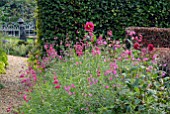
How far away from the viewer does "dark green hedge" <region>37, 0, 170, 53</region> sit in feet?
22.5

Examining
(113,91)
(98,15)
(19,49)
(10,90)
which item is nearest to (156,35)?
(98,15)

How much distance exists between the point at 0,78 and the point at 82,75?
3108 millimetres

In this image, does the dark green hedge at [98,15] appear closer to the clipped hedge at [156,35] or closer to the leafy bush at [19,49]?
the clipped hedge at [156,35]

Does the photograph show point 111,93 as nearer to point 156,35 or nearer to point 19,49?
point 156,35

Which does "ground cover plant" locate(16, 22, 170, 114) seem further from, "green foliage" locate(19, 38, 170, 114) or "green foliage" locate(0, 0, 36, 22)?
"green foliage" locate(0, 0, 36, 22)

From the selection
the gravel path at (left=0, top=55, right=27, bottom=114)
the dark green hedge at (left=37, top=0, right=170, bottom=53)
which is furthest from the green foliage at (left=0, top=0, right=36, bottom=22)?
the gravel path at (left=0, top=55, right=27, bottom=114)

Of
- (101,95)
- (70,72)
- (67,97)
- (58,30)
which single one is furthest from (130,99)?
(58,30)

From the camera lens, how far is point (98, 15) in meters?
7.04

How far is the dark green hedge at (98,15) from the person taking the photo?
6859 millimetres

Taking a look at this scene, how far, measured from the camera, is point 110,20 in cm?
714

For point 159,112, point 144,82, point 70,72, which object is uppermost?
point 144,82

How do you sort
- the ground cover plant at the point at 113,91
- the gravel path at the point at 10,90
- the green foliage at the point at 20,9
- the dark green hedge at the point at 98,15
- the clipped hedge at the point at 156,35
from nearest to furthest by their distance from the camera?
the ground cover plant at the point at 113,91, the gravel path at the point at 10,90, the clipped hedge at the point at 156,35, the dark green hedge at the point at 98,15, the green foliage at the point at 20,9

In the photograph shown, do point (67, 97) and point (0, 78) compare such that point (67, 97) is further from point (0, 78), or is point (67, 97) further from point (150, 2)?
point (150, 2)

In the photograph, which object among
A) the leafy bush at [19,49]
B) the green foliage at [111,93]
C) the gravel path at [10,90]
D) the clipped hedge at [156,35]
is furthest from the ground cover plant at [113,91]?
the leafy bush at [19,49]
